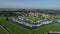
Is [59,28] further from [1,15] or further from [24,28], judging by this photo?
[1,15]

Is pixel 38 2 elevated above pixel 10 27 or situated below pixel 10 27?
above

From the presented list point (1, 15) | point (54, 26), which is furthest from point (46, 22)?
point (1, 15)

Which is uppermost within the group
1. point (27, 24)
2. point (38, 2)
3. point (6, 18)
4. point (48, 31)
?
point (38, 2)

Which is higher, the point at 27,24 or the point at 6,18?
the point at 6,18

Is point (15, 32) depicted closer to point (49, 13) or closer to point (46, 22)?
point (46, 22)

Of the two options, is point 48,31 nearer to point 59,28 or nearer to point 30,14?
point 59,28

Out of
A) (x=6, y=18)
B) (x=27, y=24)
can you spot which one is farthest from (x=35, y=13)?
(x=6, y=18)

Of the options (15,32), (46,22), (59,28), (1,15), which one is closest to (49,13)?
(46,22)

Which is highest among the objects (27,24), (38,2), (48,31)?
(38,2)
